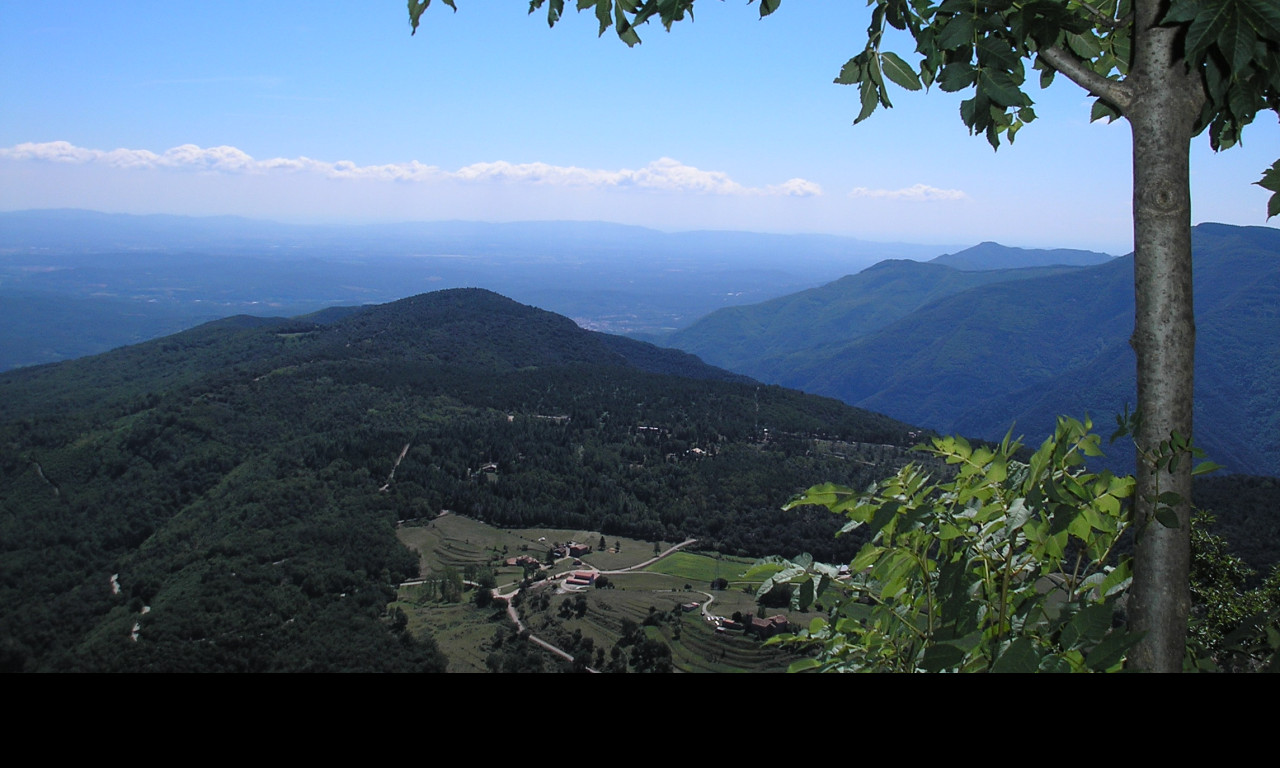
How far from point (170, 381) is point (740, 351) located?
98033 mm

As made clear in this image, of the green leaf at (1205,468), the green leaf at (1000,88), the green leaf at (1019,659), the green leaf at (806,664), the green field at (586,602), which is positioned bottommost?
the green field at (586,602)

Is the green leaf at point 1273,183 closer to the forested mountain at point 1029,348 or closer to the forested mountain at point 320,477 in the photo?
the forested mountain at point 320,477

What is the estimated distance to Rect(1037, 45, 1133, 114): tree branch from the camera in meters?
1.25

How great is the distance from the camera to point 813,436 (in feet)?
103

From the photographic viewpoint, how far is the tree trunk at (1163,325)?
1.20m

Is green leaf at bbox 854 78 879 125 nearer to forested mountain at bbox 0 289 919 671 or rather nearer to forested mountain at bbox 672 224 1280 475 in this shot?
forested mountain at bbox 0 289 919 671

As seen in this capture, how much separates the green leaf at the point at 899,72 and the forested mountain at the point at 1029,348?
48.5 metres

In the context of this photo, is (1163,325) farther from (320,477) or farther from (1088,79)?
(320,477)

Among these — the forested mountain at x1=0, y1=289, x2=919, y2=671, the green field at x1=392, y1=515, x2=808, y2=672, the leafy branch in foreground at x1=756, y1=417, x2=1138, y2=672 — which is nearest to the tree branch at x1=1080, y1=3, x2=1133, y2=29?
the leafy branch in foreground at x1=756, y1=417, x2=1138, y2=672

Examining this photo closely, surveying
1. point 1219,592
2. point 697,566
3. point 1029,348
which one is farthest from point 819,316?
point 1219,592

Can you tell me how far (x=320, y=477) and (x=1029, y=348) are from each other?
95.6 metres

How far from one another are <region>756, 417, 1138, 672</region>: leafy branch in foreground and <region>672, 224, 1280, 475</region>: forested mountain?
158ft

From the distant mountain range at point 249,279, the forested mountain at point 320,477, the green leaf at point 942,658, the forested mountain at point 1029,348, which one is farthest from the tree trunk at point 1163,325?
the distant mountain range at point 249,279
